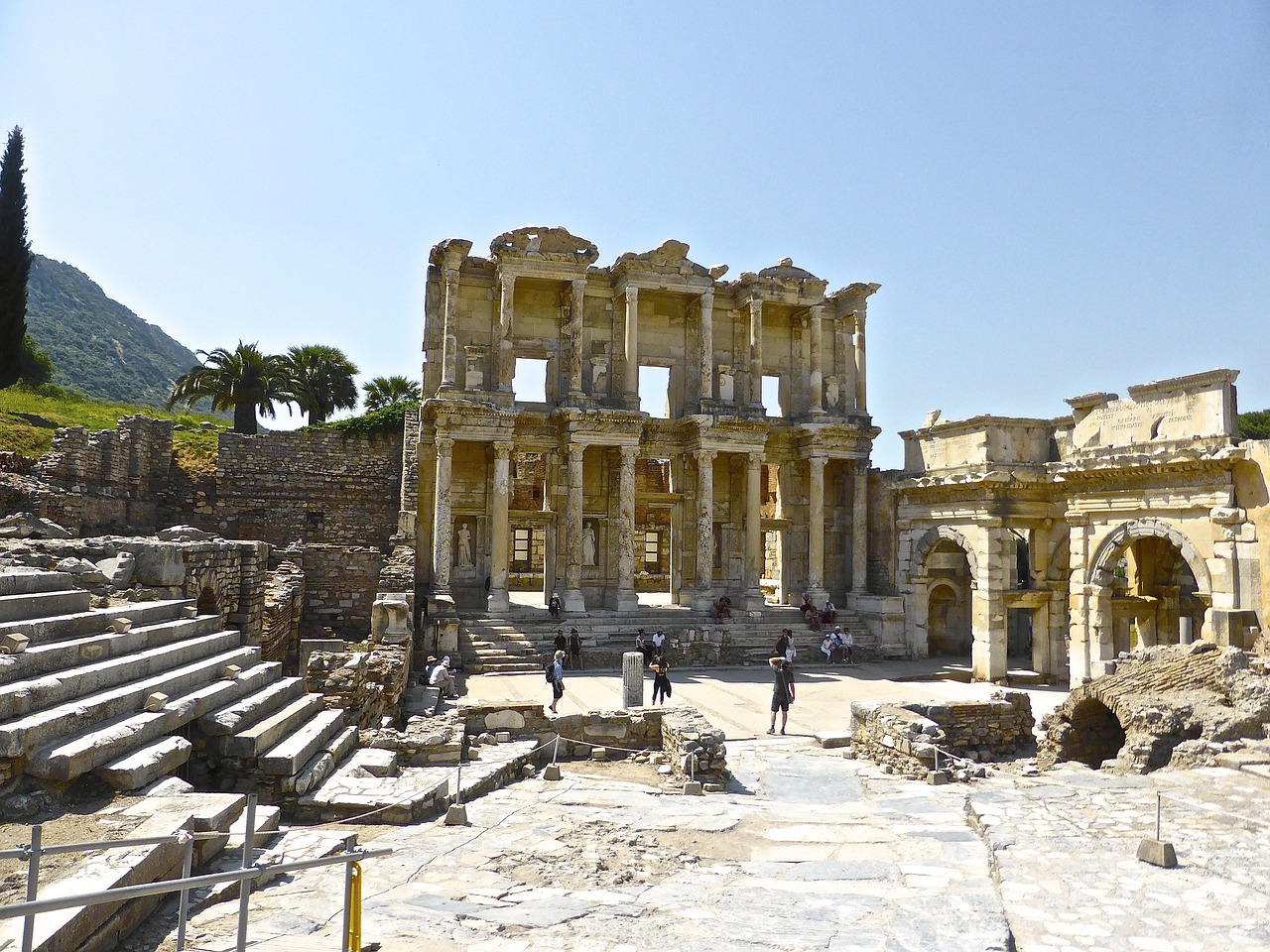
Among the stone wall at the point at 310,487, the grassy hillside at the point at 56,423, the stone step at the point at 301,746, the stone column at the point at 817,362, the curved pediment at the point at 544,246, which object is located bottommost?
the stone step at the point at 301,746

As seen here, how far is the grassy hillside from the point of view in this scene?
2788cm

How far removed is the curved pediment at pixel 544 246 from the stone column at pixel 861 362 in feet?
31.7

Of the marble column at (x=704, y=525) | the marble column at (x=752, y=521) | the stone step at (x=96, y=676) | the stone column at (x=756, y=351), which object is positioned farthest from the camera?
the stone column at (x=756, y=351)

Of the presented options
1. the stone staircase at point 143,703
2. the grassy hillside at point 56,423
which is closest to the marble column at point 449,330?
the grassy hillside at point 56,423

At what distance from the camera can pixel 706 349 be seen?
28.1m

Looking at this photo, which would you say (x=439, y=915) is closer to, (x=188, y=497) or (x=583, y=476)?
(x=583, y=476)

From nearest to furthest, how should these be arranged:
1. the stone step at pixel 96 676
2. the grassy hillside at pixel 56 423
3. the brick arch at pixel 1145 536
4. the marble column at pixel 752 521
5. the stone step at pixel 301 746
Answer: the stone step at pixel 96 676 → the stone step at pixel 301 746 → the brick arch at pixel 1145 536 → the grassy hillside at pixel 56 423 → the marble column at pixel 752 521

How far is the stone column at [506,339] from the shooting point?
87.4 ft

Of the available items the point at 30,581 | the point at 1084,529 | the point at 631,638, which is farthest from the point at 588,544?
the point at 30,581

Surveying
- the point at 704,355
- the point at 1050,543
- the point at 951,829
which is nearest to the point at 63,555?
the point at 951,829

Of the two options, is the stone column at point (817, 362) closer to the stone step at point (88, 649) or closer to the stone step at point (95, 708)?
the stone step at point (88, 649)

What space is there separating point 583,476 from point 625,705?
13260 mm

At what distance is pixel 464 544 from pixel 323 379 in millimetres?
16136

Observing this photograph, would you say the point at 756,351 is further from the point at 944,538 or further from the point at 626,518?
the point at 944,538
